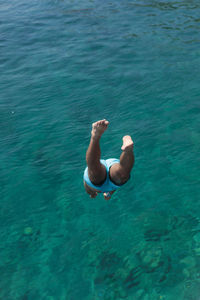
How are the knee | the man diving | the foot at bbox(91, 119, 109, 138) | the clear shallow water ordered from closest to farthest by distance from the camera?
1. the foot at bbox(91, 119, 109, 138)
2. the man diving
3. the knee
4. the clear shallow water

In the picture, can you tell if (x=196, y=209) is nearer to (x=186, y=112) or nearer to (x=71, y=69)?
(x=186, y=112)

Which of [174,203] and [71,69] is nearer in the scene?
[174,203]

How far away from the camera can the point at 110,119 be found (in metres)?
14.4

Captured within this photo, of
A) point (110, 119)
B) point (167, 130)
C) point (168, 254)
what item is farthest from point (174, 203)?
point (110, 119)

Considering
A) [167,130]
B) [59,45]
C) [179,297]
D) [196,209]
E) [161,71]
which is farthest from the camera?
[59,45]

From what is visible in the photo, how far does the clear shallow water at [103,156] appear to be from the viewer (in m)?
9.39

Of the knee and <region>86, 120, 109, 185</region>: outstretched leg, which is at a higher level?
<region>86, 120, 109, 185</region>: outstretched leg

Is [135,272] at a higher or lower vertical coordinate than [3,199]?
lower

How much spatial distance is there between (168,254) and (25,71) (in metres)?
12.7

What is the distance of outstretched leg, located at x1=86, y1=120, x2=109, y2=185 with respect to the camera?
6.65 meters

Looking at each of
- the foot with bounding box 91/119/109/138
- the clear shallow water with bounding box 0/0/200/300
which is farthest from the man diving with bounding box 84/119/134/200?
the clear shallow water with bounding box 0/0/200/300

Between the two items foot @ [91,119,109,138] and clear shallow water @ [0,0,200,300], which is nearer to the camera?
foot @ [91,119,109,138]

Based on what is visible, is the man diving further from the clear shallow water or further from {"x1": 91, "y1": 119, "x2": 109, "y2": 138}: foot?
the clear shallow water

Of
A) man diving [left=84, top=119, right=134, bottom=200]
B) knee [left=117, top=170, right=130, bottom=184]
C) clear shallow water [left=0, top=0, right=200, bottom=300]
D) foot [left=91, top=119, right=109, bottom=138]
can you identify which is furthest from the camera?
clear shallow water [left=0, top=0, right=200, bottom=300]
